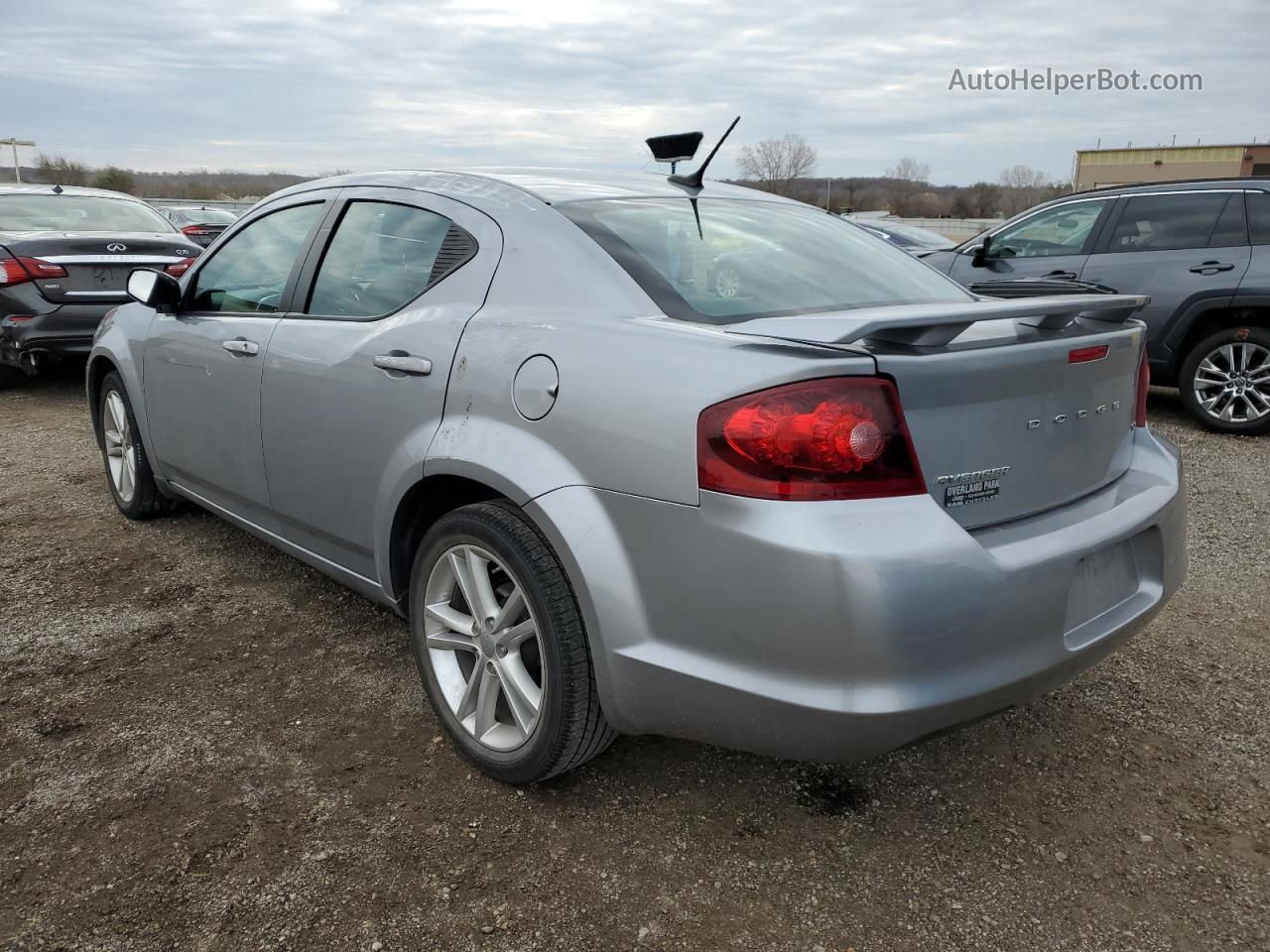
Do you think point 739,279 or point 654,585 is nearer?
point 654,585

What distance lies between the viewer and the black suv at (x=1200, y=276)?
6.32 meters

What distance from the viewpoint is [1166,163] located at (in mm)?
51656

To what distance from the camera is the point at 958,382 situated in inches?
74.2

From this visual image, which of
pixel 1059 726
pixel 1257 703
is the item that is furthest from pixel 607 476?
pixel 1257 703

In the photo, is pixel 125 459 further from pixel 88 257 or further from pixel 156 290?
pixel 88 257

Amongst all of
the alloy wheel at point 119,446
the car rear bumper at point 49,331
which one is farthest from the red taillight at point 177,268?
the alloy wheel at point 119,446

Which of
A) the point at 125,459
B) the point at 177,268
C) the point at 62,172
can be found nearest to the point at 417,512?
the point at 125,459

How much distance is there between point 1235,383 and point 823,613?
600cm

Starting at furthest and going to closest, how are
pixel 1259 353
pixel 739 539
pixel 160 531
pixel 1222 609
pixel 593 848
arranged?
pixel 1259 353
pixel 160 531
pixel 1222 609
pixel 593 848
pixel 739 539

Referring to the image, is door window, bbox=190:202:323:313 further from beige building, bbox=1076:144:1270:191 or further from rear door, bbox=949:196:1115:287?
beige building, bbox=1076:144:1270:191

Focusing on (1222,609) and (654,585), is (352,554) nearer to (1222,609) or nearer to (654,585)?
(654,585)

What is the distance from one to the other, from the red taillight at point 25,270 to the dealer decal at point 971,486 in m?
7.13

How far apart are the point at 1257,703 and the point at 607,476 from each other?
2.22 metres

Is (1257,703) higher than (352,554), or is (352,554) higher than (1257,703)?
(352,554)
